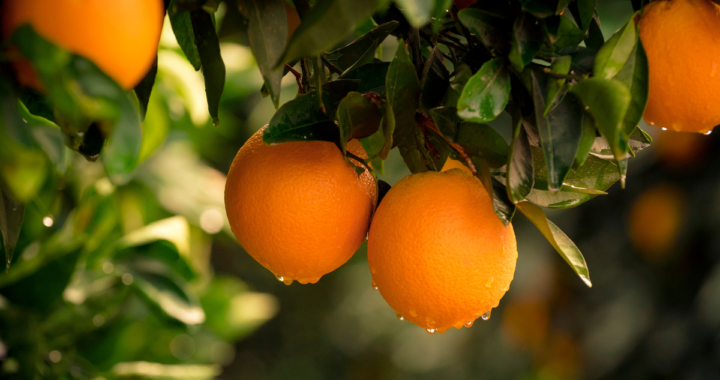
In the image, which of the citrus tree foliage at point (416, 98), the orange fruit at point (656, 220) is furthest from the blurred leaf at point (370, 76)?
the orange fruit at point (656, 220)

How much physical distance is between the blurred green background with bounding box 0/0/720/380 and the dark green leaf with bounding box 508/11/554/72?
11.9 inches

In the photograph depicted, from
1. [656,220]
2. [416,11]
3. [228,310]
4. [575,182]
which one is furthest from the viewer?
[656,220]

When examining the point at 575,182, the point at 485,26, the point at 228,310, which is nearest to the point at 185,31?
the point at 485,26

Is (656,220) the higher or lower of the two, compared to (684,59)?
lower

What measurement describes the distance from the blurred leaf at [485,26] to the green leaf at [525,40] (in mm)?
21

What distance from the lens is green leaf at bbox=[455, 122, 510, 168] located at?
0.42 metres

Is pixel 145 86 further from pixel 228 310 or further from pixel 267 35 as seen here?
pixel 228 310

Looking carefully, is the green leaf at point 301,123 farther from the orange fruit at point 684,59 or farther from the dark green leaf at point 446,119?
the orange fruit at point 684,59

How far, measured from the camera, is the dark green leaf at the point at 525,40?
37 centimetres

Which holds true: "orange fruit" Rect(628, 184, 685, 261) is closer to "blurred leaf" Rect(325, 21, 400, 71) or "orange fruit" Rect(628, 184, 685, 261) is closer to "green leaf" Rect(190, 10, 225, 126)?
"blurred leaf" Rect(325, 21, 400, 71)

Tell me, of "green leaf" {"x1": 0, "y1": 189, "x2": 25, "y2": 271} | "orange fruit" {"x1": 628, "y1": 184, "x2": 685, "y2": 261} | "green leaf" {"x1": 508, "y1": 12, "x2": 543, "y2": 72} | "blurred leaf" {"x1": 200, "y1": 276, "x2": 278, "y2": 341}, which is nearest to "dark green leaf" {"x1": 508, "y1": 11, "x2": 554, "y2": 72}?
"green leaf" {"x1": 508, "y1": 12, "x2": 543, "y2": 72}

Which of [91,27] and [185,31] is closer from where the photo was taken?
[91,27]

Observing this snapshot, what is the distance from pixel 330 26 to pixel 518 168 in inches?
7.3

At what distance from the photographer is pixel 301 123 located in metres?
0.42
